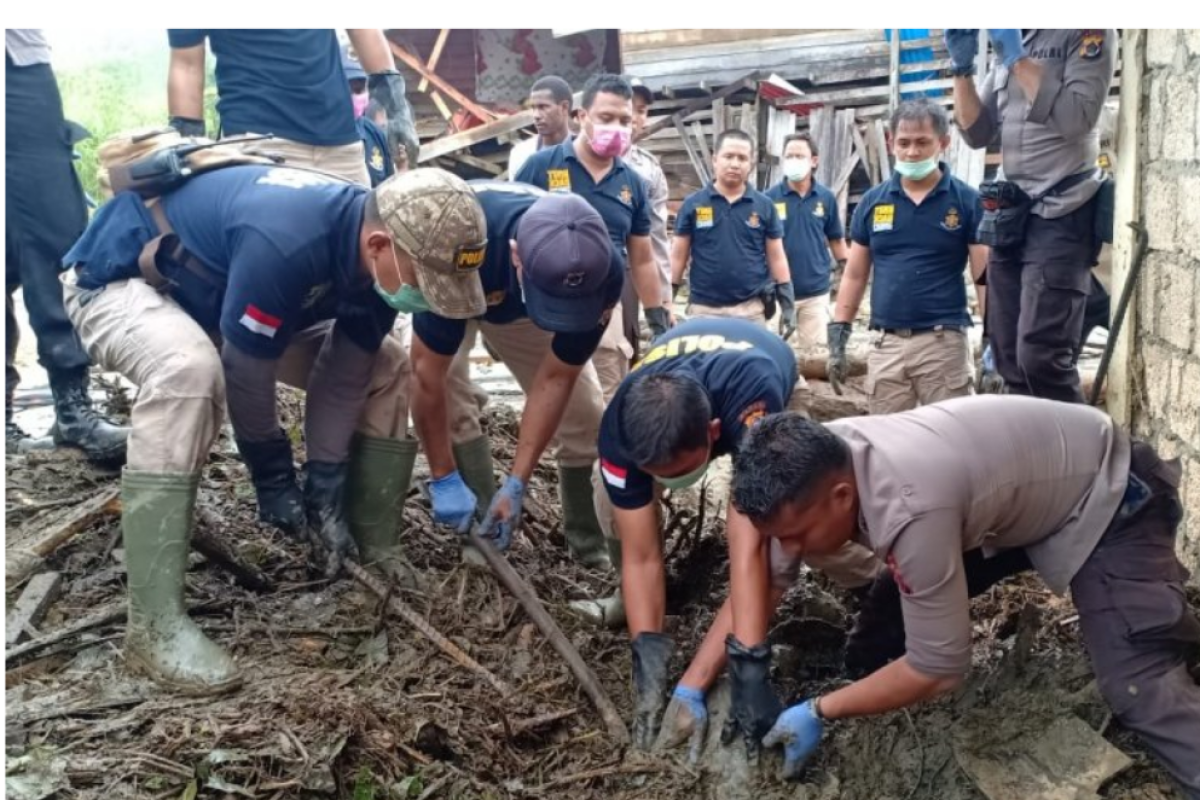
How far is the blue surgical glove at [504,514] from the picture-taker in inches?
132

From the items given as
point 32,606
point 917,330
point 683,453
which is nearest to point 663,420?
point 683,453

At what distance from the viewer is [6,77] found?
3.41 metres

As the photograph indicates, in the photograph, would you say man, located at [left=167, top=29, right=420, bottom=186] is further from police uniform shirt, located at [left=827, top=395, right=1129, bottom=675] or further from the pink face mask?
police uniform shirt, located at [left=827, top=395, right=1129, bottom=675]

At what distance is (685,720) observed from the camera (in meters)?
2.77

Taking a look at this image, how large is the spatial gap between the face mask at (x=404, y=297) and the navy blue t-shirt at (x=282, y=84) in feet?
4.04

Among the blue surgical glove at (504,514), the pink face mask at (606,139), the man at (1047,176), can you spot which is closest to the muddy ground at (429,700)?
the blue surgical glove at (504,514)

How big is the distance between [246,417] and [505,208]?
99 centimetres

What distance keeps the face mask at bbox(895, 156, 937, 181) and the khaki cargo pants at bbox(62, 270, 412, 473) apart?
10.2 feet

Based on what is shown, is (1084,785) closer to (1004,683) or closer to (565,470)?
(1004,683)

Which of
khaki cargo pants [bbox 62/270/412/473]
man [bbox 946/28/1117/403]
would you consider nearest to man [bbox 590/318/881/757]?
khaki cargo pants [bbox 62/270/412/473]

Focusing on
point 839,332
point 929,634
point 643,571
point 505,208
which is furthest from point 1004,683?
point 839,332

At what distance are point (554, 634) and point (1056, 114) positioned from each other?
2.55 m

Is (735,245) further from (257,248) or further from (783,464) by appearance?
(783,464)

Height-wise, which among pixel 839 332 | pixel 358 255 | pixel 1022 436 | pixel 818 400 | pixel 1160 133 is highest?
pixel 1160 133
